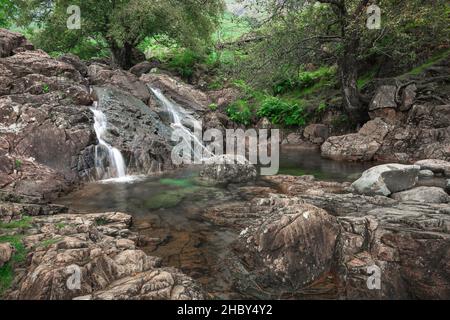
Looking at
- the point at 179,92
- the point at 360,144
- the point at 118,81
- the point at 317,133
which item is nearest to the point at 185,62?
the point at 179,92

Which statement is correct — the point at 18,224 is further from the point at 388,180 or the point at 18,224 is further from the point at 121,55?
the point at 121,55

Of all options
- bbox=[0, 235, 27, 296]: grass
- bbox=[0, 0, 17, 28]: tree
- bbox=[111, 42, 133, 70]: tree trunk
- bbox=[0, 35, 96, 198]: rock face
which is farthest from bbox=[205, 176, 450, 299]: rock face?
bbox=[0, 0, 17, 28]: tree

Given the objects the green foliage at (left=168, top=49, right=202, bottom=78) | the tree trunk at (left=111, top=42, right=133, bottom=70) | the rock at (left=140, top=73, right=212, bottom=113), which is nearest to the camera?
the rock at (left=140, top=73, right=212, bottom=113)

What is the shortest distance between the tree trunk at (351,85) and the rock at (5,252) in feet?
47.3

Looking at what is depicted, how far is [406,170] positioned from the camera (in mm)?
8789

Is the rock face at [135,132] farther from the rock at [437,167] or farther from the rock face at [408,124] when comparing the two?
the rock at [437,167]

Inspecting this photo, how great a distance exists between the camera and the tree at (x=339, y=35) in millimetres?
13047

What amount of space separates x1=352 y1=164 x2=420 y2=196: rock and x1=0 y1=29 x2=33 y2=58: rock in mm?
14617

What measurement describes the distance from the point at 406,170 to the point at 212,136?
1145cm

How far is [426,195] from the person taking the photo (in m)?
7.63

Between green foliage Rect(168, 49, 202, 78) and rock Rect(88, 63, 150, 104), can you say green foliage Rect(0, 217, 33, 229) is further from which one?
green foliage Rect(168, 49, 202, 78)

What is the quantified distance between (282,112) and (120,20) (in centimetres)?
1056

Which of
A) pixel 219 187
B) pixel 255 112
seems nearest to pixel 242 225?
pixel 219 187

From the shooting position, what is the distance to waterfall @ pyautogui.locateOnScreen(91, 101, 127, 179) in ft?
39.4
